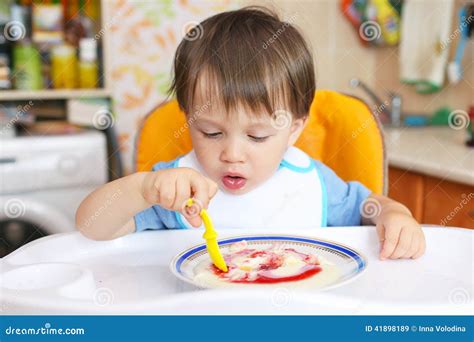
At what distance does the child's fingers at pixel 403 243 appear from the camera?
2.91 ft

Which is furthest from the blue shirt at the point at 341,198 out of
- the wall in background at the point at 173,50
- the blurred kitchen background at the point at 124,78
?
the wall in background at the point at 173,50

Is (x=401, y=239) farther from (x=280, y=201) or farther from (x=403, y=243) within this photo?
(x=280, y=201)

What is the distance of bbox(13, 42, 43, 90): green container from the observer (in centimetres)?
240

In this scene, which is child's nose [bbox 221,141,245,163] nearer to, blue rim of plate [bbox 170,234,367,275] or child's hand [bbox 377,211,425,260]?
blue rim of plate [bbox 170,234,367,275]

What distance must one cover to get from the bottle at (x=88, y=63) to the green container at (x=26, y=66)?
0.55 ft

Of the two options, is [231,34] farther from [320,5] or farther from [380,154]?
[320,5]

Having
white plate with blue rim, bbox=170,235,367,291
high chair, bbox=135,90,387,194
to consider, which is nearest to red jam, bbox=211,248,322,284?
white plate with blue rim, bbox=170,235,367,291

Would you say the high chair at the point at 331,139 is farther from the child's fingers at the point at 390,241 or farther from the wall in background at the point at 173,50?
the wall in background at the point at 173,50

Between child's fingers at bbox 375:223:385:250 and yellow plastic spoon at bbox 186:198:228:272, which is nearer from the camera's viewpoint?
yellow plastic spoon at bbox 186:198:228:272

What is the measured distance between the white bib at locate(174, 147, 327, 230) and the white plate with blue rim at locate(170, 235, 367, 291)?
13 cm

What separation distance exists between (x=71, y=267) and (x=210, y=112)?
1.07 ft

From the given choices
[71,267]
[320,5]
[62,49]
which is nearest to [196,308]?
[71,267]

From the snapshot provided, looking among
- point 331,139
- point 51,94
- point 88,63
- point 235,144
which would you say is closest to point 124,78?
point 88,63

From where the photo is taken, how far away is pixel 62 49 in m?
2.44
